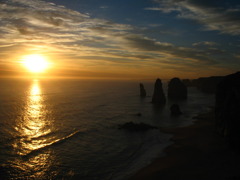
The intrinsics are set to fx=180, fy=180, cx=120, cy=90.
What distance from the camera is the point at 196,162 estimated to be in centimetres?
2742

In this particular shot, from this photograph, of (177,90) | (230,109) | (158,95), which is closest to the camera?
(230,109)

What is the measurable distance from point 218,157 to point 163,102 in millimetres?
69591

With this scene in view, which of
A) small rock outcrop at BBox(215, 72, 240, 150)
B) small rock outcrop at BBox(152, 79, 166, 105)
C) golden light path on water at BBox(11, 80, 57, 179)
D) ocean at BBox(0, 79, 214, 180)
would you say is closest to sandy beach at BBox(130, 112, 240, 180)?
small rock outcrop at BBox(215, 72, 240, 150)

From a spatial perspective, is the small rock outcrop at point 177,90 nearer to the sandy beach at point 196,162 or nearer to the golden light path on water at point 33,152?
the sandy beach at point 196,162

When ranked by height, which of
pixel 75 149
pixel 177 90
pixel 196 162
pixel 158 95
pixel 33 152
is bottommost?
pixel 75 149

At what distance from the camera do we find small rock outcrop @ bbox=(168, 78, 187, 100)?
115m

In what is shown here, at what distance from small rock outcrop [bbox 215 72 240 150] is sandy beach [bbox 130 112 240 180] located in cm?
183

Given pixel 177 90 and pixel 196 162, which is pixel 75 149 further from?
pixel 177 90

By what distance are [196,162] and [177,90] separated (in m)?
93.5

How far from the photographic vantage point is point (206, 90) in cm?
15938

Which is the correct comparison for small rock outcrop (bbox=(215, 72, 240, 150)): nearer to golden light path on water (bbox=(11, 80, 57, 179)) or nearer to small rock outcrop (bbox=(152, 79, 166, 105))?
golden light path on water (bbox=(11, 80, 57, 179))

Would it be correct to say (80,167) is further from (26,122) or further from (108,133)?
Answer: (26,122)

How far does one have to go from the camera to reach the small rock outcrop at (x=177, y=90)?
379 feet

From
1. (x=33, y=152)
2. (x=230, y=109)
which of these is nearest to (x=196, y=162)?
(x=230, y=109)
